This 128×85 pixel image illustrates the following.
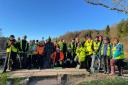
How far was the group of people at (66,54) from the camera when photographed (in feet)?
55.6

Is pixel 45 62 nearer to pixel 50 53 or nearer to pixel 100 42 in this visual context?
pixel 50 53

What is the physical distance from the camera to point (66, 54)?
776 inches

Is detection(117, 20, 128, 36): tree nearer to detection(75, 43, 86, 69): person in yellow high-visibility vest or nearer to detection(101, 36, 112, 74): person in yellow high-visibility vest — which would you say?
detection(75, 43, 86, 69): person in yellow high-visibility vest

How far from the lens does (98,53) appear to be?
687 inches

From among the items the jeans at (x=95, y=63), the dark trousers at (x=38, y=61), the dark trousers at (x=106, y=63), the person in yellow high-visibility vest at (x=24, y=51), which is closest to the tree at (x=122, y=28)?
the dark trousers at (x=38, y=61)

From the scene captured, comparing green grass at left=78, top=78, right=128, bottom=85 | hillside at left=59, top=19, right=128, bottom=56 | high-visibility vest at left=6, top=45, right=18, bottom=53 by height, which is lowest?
green grass at left=78, top=78, right=128, bottom=85

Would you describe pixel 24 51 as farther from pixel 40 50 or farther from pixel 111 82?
pixel 111 82

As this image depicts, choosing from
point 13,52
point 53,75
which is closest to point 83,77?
point 53,75

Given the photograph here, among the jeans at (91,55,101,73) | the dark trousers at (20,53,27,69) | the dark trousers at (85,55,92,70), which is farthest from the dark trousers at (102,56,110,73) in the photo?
the dark trousers at (20,53,27,69)

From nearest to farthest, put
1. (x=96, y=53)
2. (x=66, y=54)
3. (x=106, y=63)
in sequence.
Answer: (x=106, y=63), (x=96, y=53), (x=66, y=54)

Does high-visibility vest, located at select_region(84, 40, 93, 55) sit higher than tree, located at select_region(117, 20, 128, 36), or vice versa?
tree, located at select_region(117, 20, 128, 36)

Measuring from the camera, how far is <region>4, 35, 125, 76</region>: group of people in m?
17.0

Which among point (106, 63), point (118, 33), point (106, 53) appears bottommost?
point (106, 63)

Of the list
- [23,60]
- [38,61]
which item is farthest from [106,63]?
[23,60]
